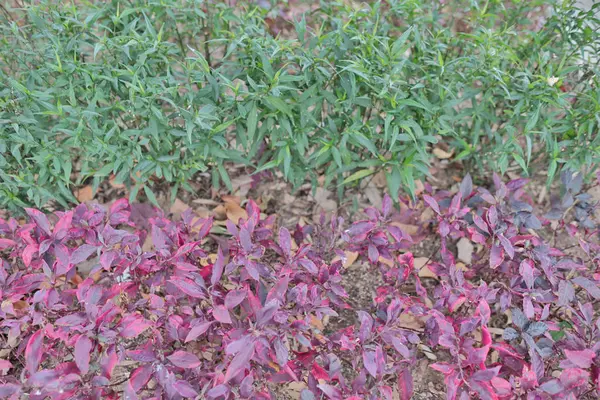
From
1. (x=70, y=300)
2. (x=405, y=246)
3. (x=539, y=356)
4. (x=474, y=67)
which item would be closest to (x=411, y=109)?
(x=474, y=67)

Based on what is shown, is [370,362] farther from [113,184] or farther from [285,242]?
[113,184]

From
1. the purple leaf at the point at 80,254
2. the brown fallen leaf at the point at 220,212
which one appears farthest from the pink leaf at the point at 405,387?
the brown fallen leaf at the point at 220,212

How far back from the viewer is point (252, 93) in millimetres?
2305

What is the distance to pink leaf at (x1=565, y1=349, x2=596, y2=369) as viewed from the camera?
193 centimetres

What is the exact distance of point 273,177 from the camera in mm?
3125

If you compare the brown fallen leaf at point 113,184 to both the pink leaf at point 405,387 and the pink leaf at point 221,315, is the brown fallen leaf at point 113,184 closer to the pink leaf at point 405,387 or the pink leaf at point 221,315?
the pink leaf at point 221,315

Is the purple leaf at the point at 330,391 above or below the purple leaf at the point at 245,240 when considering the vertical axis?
below

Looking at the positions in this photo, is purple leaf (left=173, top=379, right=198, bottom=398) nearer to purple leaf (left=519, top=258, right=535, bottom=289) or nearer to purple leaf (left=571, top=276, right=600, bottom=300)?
purple leaf (left=519, top=258, right=535, bottom=289)

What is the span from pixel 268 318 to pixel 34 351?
818 millimetres

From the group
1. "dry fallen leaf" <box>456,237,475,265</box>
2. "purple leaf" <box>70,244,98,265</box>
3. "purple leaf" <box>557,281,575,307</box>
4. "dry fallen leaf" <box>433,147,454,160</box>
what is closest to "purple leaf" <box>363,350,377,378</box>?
"purple leaf" <box>557,281,575,307</box>

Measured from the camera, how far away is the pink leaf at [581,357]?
6.33 ft

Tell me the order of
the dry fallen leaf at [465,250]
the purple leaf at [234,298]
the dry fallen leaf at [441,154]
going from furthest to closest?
1. the dry fallen leaf at [441,154]
2. the dry fallen leaf at [465,250]
3. the purple leaf at [234,298]

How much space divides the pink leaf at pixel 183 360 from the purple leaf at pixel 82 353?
27cm

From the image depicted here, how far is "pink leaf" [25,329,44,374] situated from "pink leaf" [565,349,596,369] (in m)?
1.82
